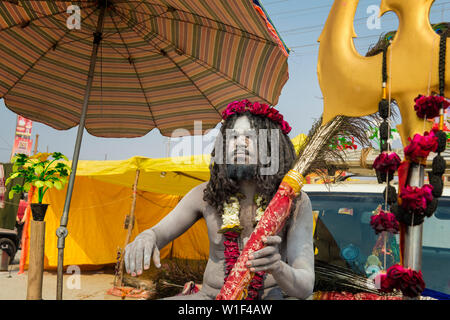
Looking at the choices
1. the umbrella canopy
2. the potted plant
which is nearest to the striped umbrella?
the umbrella canopy

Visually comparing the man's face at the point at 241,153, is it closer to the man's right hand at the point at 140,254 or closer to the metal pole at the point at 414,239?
the man's right hand at the point at 140,254

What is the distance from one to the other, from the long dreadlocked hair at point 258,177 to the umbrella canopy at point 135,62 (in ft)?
2.79

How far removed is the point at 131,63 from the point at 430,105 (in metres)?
2.43

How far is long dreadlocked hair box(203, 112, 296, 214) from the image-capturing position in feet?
5.87

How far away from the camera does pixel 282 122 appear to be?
6.22 ft

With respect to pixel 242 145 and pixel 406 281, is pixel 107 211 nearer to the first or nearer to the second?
pixel 242 145

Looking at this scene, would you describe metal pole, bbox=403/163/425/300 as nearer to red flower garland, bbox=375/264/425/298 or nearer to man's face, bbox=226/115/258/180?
red flower garland, bbox=375/264/425/298

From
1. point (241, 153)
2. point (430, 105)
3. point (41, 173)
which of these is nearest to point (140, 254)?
point (241, 153)

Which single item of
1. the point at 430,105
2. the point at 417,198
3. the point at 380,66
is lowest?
the point at 417,198

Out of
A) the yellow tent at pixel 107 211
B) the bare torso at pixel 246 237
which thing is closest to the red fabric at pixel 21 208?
the yellow tent at pixel 107 211

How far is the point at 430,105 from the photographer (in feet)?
4.98

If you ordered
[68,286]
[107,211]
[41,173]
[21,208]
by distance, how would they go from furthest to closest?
[21,208], [107,211], [68,286], [41,173]
